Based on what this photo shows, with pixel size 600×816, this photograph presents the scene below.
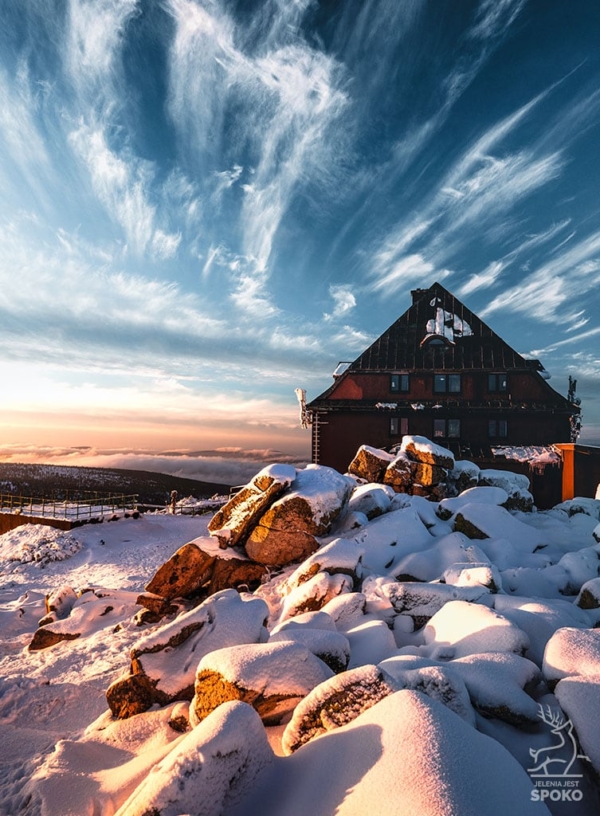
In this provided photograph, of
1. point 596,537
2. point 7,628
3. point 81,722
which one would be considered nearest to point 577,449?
point 596,537

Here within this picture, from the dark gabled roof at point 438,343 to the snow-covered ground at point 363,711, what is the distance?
Answer: 53.5 feet

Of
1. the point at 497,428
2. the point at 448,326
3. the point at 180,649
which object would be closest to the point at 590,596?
the point at 180,649

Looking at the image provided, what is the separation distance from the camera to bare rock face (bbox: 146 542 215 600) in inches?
379

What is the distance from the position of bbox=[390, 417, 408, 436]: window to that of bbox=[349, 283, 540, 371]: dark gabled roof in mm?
3134

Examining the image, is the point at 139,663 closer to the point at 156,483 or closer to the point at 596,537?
the point at 596,537

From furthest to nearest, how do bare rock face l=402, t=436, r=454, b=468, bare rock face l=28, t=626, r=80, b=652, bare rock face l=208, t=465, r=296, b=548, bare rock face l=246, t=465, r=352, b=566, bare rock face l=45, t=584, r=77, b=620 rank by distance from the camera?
bare rock face l=402, t=436, r=454, b=468 < bare rock face l=208, t=465, r=296, b=548 < bare rock face l=246, t=465, r=352, b=566 < bare rock face l=45, t=584, r=77, b=620 < bare rock face l=28, t=626, r=80, b=652

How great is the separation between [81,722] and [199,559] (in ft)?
13.4

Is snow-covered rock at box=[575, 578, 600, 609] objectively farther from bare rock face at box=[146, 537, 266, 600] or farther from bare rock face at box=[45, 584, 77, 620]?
bare rock face at box=[45, 584, 77, 620]

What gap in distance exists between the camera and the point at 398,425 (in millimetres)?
24266

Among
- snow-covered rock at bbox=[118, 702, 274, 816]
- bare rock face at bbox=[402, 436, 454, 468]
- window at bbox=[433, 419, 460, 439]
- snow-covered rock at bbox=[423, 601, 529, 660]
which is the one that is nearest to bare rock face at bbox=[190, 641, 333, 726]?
snow-covered rock at bbox=[118, 702, 274, 816]

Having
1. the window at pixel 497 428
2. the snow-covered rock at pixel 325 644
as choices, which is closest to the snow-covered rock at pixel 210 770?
the snow-covered rock at pixel 325 644

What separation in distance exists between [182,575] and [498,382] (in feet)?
69.5

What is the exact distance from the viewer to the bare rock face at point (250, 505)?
11.1 m

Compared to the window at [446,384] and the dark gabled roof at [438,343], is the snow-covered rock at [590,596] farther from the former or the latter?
the dark gabled roof at [438,343]
